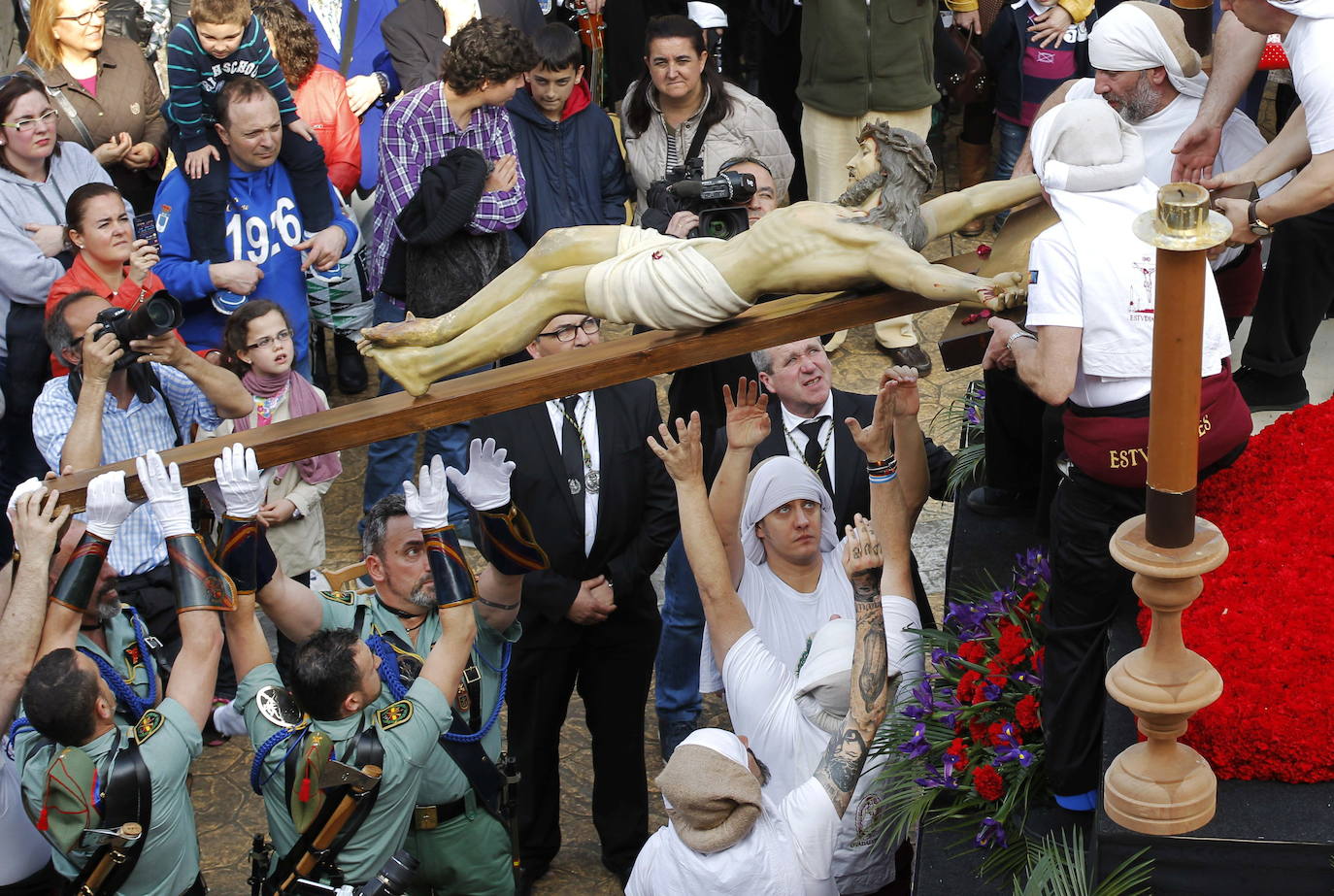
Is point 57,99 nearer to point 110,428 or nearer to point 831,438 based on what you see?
point 110,428

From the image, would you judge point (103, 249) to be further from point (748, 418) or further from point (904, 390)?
point (904, 390)

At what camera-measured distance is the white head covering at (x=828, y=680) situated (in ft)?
13.5

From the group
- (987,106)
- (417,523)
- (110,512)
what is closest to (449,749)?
(417,523)

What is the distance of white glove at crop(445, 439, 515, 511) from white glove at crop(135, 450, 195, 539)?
0.72 meters

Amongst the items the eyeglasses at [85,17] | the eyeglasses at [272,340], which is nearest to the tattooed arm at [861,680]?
the eyeglasses at [272,340]

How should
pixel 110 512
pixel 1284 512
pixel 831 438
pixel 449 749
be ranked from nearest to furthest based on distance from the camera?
pixel 110 512 < pixel 1284 512 < pixel 449 749 < pixel 831 438

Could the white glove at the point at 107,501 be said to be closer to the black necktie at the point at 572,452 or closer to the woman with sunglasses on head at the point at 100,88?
the black necktie at the point at 572,452

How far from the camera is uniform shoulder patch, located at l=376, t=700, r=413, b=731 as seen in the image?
3973mm

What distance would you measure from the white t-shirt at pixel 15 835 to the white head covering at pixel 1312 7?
383cm

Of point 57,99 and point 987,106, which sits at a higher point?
point 57,99

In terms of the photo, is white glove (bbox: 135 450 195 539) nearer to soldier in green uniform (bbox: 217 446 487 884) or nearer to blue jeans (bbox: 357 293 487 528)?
soldier in green uniform (bbox: 217 446 487 884)

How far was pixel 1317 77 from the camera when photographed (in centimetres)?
394

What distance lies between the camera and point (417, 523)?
13.4ft

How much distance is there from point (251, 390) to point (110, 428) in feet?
2.18
